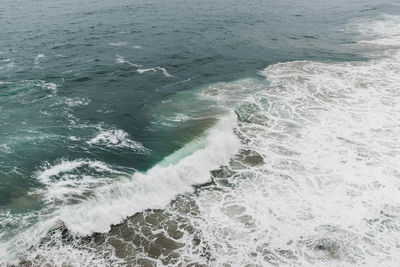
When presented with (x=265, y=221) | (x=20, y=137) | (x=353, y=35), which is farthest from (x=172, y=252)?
(x=353, y=35)

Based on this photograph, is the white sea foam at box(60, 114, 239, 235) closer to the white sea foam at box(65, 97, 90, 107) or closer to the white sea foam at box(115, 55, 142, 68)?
the white sea foam at box(65, 97, 90, 107)

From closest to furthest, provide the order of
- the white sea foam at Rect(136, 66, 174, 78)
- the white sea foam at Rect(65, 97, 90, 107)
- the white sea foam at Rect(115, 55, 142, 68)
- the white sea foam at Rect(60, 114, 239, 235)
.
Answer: the white sea foam at Rect(60, 114, 239, 235) < the white sea foam at Rect(65, 97, 90, 107) < the white sea foam at Rect(136, 66, 174, 78) < the white sea foam at Rect(115, 55, 142, 68)

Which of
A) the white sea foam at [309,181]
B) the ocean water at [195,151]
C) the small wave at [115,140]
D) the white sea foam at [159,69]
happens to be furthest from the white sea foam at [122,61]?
the small wave at [115,140]

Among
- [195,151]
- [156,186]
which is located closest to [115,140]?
[156,186]

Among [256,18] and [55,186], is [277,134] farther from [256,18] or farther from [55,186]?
[256,18]

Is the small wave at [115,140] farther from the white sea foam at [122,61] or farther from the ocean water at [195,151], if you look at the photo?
the white sea foam at [122,61]

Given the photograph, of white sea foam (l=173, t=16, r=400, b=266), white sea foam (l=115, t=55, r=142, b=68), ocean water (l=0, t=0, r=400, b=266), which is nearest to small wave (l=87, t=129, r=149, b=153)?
ocean water (l=0, t=0, r=400, b=266)
